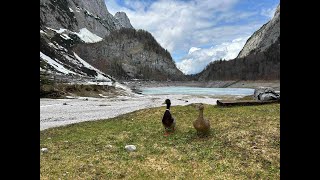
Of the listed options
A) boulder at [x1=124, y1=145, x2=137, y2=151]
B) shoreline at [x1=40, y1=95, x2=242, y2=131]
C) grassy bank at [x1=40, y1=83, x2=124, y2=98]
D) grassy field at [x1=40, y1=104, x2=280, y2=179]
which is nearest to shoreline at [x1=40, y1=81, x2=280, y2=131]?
shoreline at [x1=40, y1=95, x2=242, y2=131]

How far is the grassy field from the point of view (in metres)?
11.6

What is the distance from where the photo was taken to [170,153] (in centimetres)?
1441

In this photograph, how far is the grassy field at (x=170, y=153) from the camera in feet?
38.1

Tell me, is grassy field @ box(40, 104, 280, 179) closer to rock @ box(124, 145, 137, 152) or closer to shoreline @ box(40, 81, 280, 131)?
rock @ box(124, 145, 137, 152)

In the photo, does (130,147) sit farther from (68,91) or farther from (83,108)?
(68,91)

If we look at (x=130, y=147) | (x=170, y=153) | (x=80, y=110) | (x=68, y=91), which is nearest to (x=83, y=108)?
(x=80, y=110)

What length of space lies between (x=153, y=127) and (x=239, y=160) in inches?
367

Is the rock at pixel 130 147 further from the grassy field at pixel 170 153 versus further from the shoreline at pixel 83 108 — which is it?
the shoreline at pixel 83 108

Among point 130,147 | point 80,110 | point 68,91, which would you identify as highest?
point 68,91

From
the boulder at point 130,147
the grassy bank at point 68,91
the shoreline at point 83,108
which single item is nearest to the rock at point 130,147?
the boulder at point 130,147

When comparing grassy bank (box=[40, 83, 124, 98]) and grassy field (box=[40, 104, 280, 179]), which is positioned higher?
grassy bank (box=[40, 83, 124, 98])

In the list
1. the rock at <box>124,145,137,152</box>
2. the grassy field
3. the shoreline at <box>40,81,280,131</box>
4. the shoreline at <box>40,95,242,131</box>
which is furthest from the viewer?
the shoreline at <box>40,81,280,131</box>

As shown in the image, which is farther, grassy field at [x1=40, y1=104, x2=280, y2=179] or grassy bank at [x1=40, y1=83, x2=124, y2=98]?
grassy bank at [x1=40, y1=83, x2=124, y2=98]
